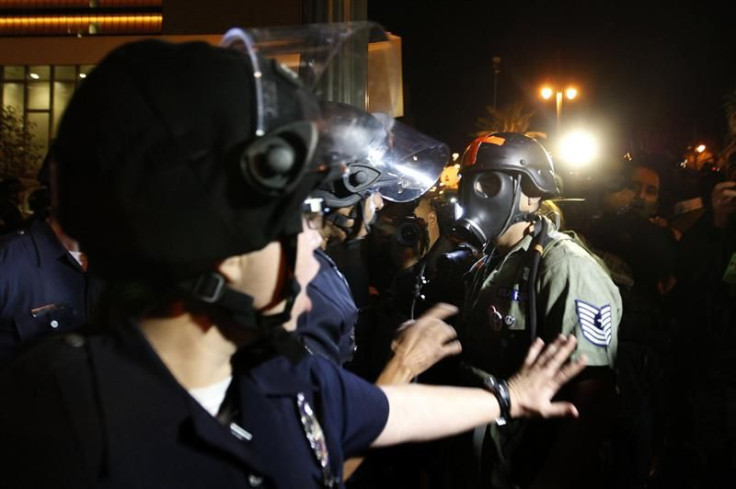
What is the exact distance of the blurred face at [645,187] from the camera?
5949 mm

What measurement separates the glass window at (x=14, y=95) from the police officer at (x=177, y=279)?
126 feet

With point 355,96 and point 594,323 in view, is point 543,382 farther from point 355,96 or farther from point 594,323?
point 355,96

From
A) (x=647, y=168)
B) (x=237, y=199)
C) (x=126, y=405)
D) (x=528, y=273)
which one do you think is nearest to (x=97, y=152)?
(x=237, y=199)

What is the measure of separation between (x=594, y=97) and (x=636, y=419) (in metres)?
31.1

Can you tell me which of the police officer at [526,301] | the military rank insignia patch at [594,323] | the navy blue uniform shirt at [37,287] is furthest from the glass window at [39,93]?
the military rank insignia patch at [594,323]

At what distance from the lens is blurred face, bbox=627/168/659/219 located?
5.95m

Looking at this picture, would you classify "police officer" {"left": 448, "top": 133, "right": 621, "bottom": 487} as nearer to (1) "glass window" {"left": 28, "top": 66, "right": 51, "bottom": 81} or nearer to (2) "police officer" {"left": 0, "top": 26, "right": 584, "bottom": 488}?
(2) "police officer" {"left": 0, "top": 26, "right": 584, "bottom": 488}

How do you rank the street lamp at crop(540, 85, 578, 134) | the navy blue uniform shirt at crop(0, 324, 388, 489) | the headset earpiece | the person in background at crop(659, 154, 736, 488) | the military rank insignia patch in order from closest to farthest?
1. the navy blue uniform shirt at crop(0, 324, 388, 489)
2. the headset earpiece
3. the military rank insignia patch
4. the person in background at crop(659, 154, 736, 488)
5. the street lamp at crop(540, 85, 578, 134)

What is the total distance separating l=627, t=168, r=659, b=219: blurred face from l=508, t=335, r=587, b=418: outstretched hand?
4272 millimetres

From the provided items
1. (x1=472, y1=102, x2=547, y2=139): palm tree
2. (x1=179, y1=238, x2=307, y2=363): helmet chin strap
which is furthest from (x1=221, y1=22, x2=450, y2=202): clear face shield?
(x1=472, y1=102, x2=547, y2=139): palm tree

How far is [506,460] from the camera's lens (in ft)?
10.2

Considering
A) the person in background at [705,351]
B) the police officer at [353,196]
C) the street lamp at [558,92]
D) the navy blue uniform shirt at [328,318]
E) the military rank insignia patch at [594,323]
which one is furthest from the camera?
the street lamp at [558,92]

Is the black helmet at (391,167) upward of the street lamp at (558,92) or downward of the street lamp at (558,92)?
downward

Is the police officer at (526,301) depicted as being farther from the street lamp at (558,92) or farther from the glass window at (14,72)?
the glass window at (14,72)
